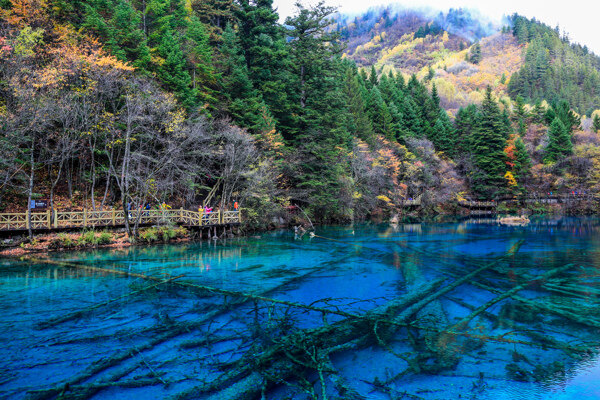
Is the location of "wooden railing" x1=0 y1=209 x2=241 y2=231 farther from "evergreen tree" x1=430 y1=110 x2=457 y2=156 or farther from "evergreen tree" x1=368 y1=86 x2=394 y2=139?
"evergreen tree" x1=430 y1=110 x2=457 y2=156

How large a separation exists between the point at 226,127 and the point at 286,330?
22021 millimetres

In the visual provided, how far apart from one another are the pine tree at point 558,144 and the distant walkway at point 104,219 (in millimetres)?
54924

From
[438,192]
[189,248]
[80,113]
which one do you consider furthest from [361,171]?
[80,113]

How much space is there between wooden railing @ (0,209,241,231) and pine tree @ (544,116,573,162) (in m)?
55.0

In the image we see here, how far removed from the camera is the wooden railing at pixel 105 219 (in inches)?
773

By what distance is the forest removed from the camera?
21.9 metres

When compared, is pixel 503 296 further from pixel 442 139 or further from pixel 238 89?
pixel 442 139

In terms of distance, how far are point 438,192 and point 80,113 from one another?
45.6m

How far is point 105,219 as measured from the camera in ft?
73.0

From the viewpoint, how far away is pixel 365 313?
9.54m

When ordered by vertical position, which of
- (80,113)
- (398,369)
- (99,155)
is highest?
(80,113)

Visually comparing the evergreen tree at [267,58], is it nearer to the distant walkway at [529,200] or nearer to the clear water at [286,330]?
the clear water at [286,330]

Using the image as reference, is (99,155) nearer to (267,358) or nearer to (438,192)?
(267,358)

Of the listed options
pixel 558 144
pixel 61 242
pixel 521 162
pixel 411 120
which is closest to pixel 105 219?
pixel 61 242
